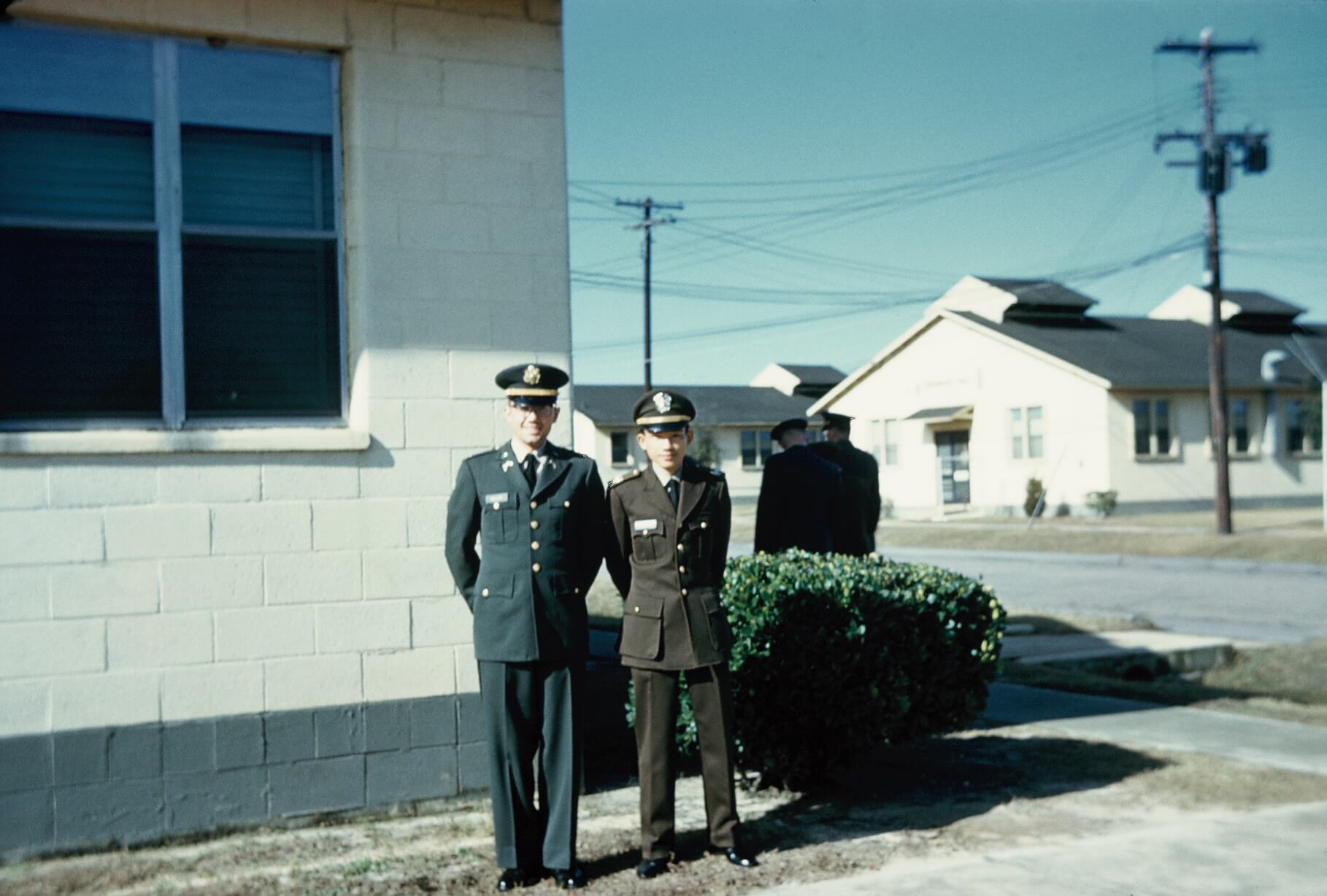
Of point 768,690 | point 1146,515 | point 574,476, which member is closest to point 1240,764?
point 768,690

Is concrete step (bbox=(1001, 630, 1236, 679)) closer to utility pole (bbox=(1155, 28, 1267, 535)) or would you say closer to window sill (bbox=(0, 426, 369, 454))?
window sill (bbox=(0, 426, 369, 454))

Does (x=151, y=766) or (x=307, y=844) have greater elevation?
(x=151, y=766)

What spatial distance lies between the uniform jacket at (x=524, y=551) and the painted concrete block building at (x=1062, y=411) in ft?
106

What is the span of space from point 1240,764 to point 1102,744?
851mm

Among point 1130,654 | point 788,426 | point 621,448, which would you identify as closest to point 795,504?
point 788,426

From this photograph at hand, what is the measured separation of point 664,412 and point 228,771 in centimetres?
266

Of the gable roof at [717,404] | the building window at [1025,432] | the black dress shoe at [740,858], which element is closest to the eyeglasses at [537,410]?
the black dress shoe at [740,858]

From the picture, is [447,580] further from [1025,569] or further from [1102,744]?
[1025,569]

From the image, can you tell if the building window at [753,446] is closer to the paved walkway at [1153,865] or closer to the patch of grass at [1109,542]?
the patch of grass at [1109,542]

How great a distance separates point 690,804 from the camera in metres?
6.74

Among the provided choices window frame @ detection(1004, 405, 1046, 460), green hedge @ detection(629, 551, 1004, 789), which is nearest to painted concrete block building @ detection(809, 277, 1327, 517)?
window frame @ detection(1004, 405, 1046, 460)

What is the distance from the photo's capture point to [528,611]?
17.8ft

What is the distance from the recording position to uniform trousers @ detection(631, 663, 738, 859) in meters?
5.58

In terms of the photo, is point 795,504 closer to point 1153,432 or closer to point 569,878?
point 569,878
